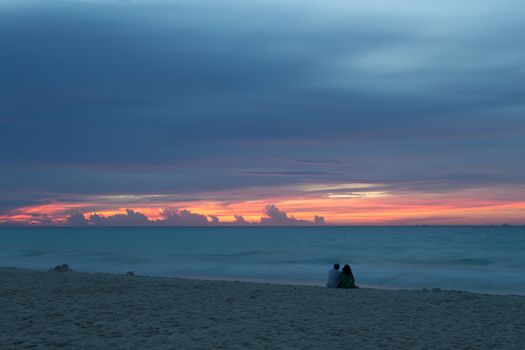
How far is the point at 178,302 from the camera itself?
13.6 meters

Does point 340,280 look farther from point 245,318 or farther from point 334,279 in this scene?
point 245,318

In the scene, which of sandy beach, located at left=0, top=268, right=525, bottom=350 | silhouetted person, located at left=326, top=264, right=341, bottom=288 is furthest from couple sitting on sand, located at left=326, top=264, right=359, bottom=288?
sandy beach, located at left=0, top=268, right=525, bottom=350

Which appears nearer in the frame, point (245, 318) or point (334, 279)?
point (245, 318)

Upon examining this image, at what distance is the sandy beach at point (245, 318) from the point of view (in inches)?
358

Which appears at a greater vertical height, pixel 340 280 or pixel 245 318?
pixel 340 280

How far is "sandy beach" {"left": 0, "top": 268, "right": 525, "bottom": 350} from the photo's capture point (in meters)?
9.10

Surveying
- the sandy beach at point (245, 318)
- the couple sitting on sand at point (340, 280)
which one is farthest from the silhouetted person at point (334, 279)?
the sandy beach at point (245, 318)

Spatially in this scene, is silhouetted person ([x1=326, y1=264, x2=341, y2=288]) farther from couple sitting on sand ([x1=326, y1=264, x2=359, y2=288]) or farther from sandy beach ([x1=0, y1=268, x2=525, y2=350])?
sandy beach ([x1=0, y1=268, x2=525, y2=350])

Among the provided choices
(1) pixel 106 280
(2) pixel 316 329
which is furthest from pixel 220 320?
(1) pixel 106 280

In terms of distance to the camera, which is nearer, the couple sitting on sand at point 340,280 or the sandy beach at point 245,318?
the sandy beach at point 245,318

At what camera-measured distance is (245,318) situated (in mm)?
11352

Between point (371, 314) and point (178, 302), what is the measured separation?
4.54 m

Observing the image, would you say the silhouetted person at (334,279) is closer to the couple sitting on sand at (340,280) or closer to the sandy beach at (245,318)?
the couple sitting on sand at (340,280)

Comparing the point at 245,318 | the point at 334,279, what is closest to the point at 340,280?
the point at 334,279
